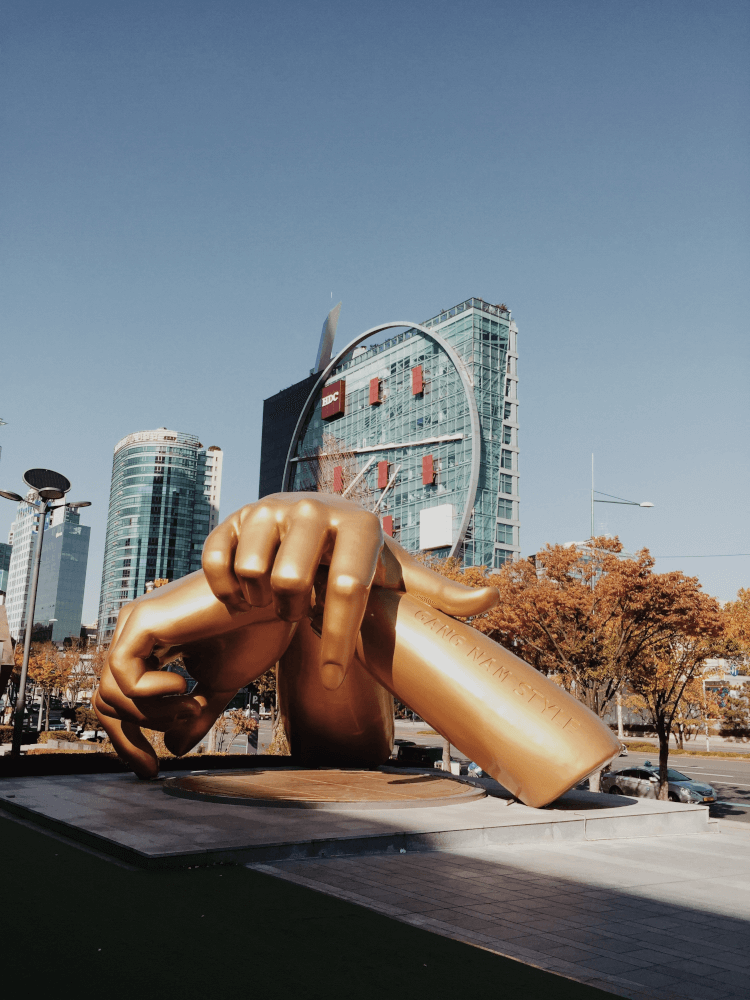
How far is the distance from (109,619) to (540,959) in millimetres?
130874

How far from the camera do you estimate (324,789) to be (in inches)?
507

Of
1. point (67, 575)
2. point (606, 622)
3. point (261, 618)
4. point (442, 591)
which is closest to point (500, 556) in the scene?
point (606, 622)

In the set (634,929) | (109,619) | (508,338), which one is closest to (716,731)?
(508,338)

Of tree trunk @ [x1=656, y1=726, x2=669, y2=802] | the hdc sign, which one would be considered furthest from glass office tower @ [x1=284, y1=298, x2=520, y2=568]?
tree trunk @ [x1=656, y1=726, x2=669, y2=802]

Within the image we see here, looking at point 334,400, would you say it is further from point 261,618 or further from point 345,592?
point 345,592

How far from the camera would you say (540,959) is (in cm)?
592

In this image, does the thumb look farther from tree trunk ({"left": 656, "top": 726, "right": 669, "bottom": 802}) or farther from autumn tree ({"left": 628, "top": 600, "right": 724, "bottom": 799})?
tree trunk ({"left": 656, "top": 726, "right": 669, "bottom": 802})

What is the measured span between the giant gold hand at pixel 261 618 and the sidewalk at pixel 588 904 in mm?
3376

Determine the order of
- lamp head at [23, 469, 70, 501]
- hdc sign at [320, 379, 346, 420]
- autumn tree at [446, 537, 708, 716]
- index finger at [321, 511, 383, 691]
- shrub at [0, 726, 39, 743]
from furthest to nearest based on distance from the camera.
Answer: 1. hdc sign at [320, 379, 346, 420]
2. shrub at [0, 726, 39, 743]
3. lamp head at [23, 469, 70, 501]
4. autumn tree at [446, 537, 708, 716]
5. index finger at [321, 511, 383, 691]

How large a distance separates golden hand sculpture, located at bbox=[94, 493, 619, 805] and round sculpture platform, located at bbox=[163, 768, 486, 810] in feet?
3.52

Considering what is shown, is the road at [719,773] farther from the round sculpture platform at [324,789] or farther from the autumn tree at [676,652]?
the round sculpture platform at [324,789]

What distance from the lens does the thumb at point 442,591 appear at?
41.2ft

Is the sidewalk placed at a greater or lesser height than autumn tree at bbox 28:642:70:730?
lesser

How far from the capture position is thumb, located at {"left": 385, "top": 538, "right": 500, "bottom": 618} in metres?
12.6
